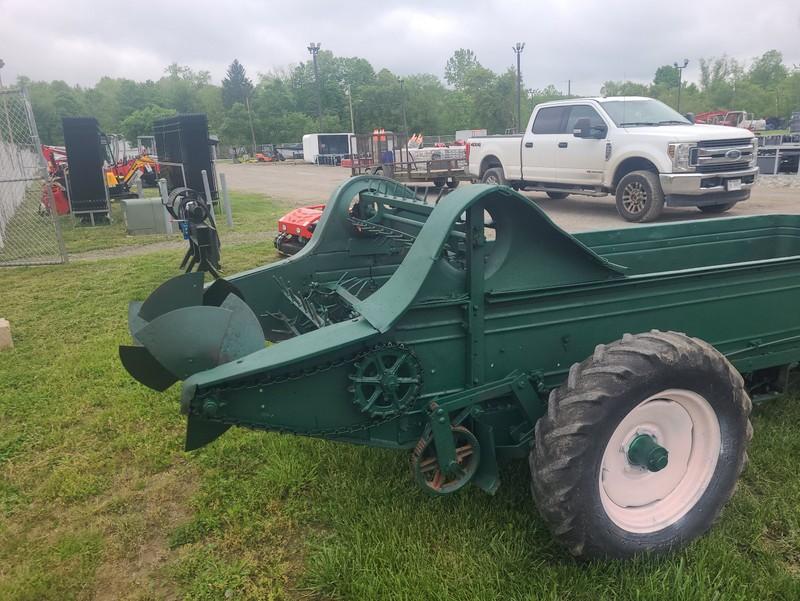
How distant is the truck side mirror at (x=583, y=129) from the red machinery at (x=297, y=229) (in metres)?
5.96

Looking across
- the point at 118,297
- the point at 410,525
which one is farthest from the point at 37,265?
the point at 410,525

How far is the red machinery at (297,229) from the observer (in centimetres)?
783

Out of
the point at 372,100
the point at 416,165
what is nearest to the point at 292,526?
the point at 416,165

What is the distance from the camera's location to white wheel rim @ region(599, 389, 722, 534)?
2.47m

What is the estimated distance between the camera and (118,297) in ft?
23.7

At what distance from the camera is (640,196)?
10.9 metres

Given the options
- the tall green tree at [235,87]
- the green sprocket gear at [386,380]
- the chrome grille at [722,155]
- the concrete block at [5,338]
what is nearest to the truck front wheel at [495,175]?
the chrome grille at [722,155]

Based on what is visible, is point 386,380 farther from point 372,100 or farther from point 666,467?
point 372,100

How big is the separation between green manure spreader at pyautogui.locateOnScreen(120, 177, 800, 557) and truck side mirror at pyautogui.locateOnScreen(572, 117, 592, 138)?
9193 millimetres

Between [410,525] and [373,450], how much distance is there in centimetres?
71

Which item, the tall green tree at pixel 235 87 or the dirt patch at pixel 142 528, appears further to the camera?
the tall green tree at pixel 235 87

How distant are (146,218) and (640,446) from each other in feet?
41.2

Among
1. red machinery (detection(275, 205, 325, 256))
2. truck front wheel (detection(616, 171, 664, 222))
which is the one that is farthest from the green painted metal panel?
truck front wheel (detection(616, 171, 664, 222))

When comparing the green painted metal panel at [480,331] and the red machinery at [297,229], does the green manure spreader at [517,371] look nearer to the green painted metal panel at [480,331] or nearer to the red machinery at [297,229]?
the green painted metal panel at [480,331]
